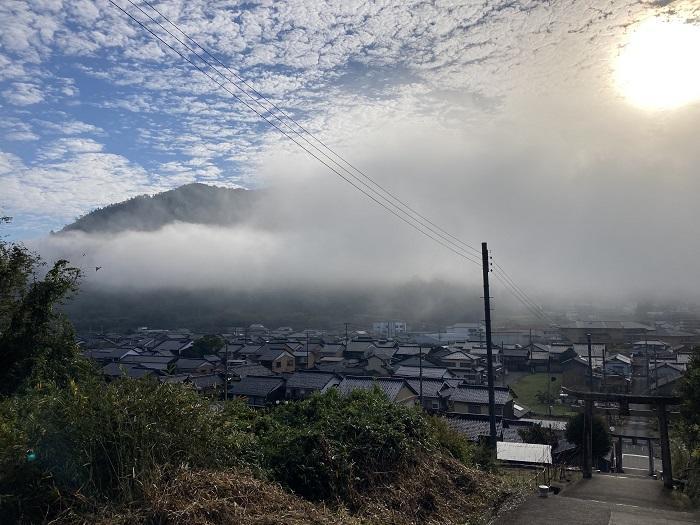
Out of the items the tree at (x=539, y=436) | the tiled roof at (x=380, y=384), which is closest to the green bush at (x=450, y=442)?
the tree at (x=539, y=436)

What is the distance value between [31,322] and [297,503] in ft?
36.3

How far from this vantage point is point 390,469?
8133mm

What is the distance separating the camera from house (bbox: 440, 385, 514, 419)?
32406 mm

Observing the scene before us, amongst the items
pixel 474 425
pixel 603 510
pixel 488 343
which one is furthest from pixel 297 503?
pixel 474 425

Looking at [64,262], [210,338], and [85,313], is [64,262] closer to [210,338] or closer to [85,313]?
[210,338]

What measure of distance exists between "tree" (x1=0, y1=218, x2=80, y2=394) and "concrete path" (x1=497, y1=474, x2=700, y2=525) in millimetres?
12721

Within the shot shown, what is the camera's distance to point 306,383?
38.2m

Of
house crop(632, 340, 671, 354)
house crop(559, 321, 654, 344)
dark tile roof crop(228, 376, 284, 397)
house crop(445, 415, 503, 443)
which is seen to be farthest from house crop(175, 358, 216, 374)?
house crop(559, 321, 654, 344)

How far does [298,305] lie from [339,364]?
64.8 metres

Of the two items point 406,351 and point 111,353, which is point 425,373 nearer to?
point 406,351

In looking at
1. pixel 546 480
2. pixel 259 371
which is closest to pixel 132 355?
pixel 259 371

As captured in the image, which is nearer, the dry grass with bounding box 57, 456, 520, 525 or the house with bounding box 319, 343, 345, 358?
the dry grass with bounding box 57, 456, 520, 525

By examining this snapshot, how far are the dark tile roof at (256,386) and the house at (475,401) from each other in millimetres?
13340

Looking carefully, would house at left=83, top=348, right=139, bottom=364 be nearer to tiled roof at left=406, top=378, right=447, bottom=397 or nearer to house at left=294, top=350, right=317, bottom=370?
house at left=294, top=350, right=317, bottom=370
